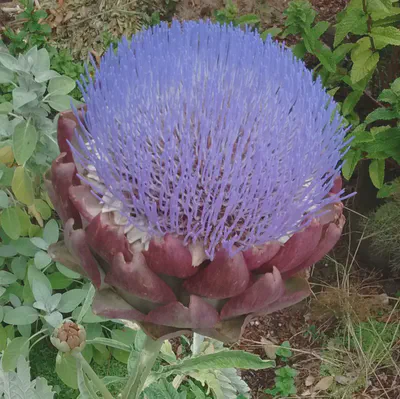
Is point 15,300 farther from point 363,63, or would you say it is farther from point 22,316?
point 363,63

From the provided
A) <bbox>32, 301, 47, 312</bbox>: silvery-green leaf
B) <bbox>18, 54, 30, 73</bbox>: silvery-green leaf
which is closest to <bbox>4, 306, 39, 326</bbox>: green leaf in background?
<bbox>32, 301, 47, 312</bbox>: silvery-green leaf

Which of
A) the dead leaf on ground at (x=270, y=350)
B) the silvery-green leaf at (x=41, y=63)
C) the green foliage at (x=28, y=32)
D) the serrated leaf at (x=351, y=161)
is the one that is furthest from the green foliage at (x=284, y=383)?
the green foliage at (x=28, y=32)

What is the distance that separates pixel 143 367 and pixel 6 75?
601 mm

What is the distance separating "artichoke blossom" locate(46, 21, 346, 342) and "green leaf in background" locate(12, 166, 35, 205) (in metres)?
0.25

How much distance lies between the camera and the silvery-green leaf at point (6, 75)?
114 cm

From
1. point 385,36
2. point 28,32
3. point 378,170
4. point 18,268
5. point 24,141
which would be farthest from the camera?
Answer: point 28,32

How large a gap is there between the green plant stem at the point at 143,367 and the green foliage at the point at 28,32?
1.25 m

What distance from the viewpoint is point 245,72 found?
899 millimetres

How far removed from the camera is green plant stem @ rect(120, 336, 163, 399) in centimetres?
93

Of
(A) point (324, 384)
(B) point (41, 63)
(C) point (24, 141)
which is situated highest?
(B) point (41, 63)

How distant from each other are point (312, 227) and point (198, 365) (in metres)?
0.32

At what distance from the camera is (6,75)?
3.78ft

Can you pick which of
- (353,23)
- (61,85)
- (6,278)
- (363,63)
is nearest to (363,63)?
(363,63)

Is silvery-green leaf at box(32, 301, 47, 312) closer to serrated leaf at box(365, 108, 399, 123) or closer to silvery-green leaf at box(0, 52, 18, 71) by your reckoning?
silvery-green leaf at box(0, 52, 18, 71)
